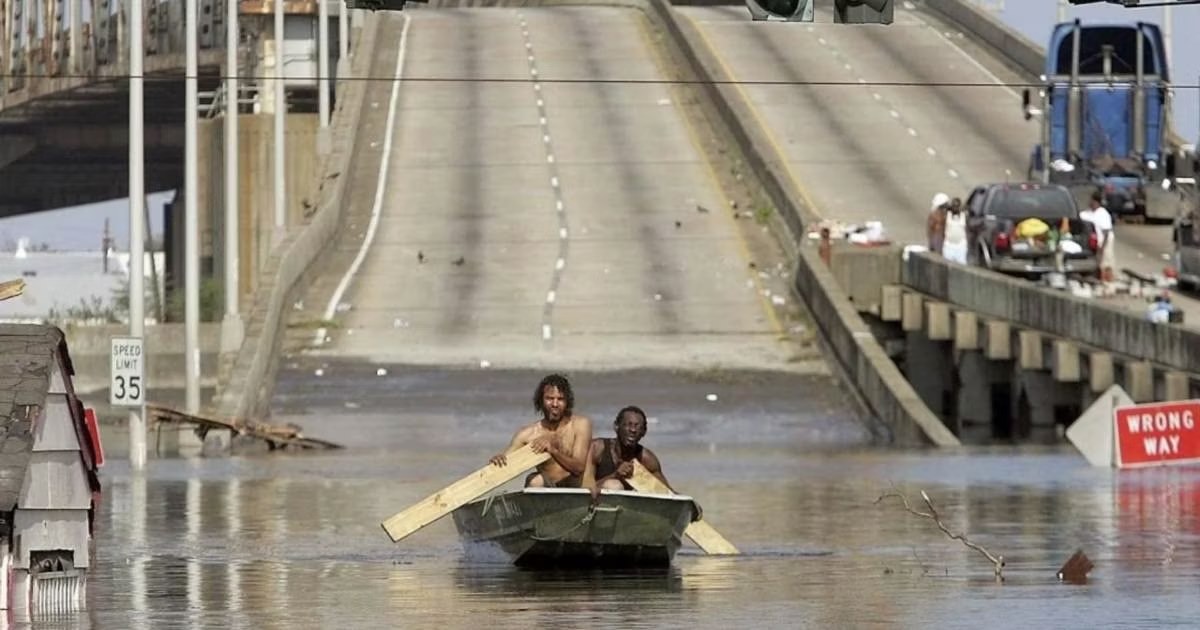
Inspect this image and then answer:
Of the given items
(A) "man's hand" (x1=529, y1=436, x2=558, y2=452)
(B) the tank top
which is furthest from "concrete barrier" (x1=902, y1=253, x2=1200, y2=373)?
(A) "man's hand" (x1=529, y1=436, x2=558, y2=452)

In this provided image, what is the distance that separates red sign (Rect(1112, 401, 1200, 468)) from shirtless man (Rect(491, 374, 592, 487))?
1439cm

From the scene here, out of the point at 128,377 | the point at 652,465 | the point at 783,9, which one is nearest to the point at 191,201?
the point at 128,377

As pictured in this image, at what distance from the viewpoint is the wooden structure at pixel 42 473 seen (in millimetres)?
17109

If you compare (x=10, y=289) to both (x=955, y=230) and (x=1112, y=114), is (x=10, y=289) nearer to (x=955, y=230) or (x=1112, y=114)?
(x=955, y=230)

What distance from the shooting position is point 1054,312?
4662cm

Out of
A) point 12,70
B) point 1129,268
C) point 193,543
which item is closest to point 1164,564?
point 193,543

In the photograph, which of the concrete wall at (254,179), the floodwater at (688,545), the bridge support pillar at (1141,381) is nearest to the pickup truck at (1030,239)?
the floodwater at (688,545)

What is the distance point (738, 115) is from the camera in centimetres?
7094

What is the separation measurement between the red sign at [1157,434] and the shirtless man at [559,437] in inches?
566

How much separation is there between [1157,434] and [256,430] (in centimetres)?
1325

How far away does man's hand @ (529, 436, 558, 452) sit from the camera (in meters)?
22.0

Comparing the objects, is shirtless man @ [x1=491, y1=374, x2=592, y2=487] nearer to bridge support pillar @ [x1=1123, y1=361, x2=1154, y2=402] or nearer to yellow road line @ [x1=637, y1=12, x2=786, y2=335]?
bridge support pillar @ [x1=1123, y1=361, x2=1154, y2=402]

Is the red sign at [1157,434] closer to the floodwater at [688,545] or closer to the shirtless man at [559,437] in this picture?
the floodwater at [688,545]

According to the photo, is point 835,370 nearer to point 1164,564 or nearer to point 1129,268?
point 1129,268
